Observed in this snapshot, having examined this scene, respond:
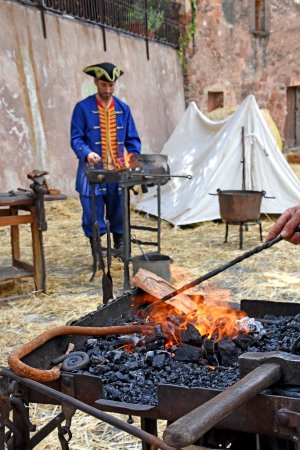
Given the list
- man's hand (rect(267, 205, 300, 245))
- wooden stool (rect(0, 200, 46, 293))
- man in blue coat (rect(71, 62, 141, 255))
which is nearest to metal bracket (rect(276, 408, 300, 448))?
man's hand (rect(267, 205, 300, 245))

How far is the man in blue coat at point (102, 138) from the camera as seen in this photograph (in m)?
6.01

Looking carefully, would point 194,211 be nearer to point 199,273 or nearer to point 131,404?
point 199,273

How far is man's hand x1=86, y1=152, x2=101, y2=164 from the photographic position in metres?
5.71

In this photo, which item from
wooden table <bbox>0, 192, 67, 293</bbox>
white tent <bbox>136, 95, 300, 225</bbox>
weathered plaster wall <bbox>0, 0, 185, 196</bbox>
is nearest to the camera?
wooden table <bbox>0, 192, 67, 293</bbox>

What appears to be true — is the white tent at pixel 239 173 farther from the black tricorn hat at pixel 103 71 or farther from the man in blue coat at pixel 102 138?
the black tricorn hat at pixel 103 71

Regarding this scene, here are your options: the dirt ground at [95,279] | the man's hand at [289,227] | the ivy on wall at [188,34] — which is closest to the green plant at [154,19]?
the ivy on wall at [188,34]

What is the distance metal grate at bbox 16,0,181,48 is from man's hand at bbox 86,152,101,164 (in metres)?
5.38

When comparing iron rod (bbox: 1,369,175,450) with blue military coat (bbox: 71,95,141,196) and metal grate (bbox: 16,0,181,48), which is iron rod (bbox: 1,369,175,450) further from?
metal grate (bbox: 16,0,181,48)

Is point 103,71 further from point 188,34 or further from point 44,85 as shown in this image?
point 188,34

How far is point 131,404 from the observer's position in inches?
73.9

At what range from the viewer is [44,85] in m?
10.3

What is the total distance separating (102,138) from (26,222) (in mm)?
1422

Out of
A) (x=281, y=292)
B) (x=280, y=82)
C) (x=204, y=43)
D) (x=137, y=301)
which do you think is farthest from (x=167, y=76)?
(x=137, y=301)

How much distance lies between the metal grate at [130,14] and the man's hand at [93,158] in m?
5.38
